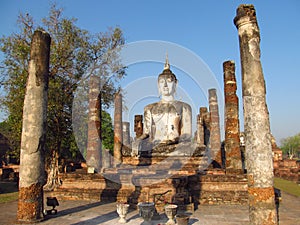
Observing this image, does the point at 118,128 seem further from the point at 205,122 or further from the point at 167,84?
the point at 205,122

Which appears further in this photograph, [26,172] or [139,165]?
[139,165]

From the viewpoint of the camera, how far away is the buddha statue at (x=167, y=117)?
1342 cm

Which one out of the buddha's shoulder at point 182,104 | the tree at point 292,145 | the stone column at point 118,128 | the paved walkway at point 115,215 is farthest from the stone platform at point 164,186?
the tree at point 292,145

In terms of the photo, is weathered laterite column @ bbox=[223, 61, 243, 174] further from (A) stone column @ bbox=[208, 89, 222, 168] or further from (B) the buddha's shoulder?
(A) stone column @ bbox=[208, 89, 222, 168]

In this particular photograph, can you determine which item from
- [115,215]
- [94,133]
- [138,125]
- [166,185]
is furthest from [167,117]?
[115,215]

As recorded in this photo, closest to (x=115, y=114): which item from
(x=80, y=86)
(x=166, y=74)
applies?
(x=80, y=86)

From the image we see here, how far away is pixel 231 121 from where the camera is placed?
12.0 m

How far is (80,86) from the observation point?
14.5 metres

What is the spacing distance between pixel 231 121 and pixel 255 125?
254 inches

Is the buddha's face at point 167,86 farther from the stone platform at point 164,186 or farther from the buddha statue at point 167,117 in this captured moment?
the stone platform at point 164,186

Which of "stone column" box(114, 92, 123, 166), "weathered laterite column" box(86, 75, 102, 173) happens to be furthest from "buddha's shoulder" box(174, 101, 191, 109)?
"weathered laterite column" box(86, 75, 102, 173)

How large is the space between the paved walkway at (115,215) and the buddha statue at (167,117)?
4.80m

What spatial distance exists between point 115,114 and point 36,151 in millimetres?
9519

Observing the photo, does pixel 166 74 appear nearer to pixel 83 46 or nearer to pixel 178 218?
pixel 83 46
